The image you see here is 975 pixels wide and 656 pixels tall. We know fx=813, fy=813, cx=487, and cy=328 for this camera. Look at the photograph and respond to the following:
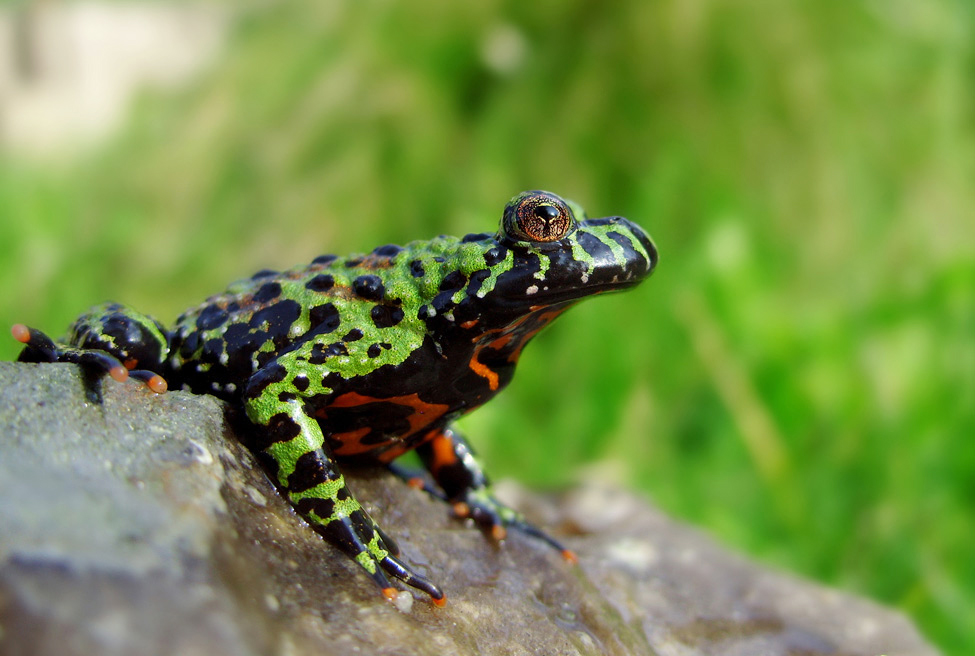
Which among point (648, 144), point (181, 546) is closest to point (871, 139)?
point (648, 144)

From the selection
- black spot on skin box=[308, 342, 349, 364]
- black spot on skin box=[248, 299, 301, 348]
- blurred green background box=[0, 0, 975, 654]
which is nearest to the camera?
black spot on skin box=[308, 342, 349, 364]

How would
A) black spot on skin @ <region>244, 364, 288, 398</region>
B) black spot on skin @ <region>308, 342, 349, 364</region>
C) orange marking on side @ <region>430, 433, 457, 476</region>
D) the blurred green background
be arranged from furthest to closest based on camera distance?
the blurred green background, orange marking on side @ <region>430, 433, 457, 476</region>, black spot on skin @ <region>308, 342, 349, 364</region>, black spot on skin @ <region>244, 364, 288, 398</region>

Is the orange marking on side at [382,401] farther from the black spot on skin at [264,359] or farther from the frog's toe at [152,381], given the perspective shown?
the frog's toe at [152,381]

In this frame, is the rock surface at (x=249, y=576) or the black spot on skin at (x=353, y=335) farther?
the black spot on skin at (x=353, y=335)

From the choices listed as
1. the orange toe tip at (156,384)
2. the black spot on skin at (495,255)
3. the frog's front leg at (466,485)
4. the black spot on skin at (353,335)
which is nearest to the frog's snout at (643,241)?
the black spot on skin at (495,255)

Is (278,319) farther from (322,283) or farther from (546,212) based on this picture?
(546,212)

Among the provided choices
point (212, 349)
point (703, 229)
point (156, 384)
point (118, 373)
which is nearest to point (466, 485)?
point (212, 349)

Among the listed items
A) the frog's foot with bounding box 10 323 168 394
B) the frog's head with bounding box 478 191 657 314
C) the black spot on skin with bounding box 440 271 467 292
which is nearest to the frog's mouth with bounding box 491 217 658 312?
the frog's head with bounding box 478 191 657 314

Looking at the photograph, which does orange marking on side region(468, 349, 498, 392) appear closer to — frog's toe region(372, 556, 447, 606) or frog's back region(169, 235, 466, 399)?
frog's back region(169, 235, 466, 399)
